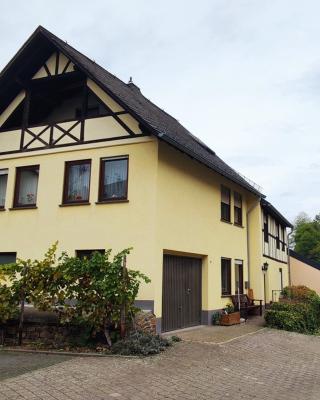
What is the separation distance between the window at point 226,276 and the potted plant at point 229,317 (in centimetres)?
63

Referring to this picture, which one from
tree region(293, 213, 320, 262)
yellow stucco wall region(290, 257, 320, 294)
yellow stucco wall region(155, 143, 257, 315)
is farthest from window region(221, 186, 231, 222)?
tree region(293, 213, 320, 262)

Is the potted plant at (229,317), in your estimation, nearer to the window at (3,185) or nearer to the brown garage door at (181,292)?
the brown garage door at (181,292)

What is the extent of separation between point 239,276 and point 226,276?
5.24ft

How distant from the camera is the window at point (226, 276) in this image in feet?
52.0

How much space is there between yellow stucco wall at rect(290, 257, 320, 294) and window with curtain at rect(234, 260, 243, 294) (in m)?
12.5

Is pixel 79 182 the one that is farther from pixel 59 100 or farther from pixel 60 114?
pixel 59 100

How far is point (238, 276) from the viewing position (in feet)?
57.4

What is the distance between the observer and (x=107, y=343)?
381 inches

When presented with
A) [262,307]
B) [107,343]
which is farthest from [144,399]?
[262,307]

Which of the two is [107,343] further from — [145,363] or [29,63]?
[29,63]

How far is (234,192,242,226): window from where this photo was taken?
17.7 m

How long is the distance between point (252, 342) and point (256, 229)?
8561 millimetres

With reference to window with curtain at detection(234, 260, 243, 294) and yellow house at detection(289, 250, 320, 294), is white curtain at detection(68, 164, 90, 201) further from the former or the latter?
yellow house at detection(289, 250, 320, 294)

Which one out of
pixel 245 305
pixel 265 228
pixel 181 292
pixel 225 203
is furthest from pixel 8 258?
pixel 265 228
